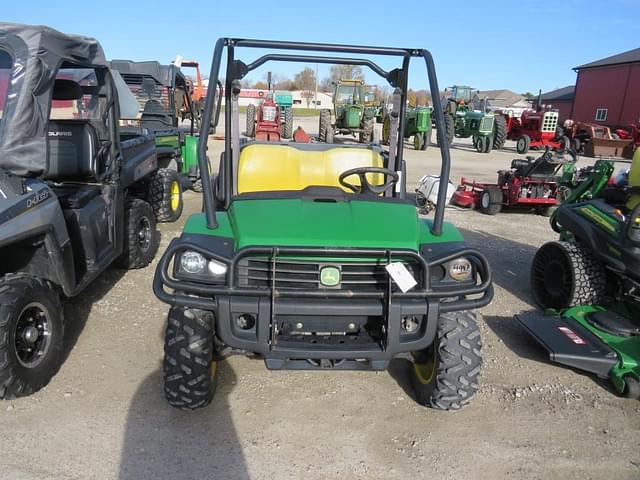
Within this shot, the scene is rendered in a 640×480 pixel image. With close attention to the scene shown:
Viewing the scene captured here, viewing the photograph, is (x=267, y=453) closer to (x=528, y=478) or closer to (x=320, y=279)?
(x=320, y=279)

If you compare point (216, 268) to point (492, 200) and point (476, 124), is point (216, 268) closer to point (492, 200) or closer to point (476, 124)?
point (492, 200)

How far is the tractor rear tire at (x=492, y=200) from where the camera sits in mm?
8023

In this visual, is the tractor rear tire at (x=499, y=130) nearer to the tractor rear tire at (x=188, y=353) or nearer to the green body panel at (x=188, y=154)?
the green body panel at (x=188, y=154)

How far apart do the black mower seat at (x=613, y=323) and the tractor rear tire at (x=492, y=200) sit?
460cm

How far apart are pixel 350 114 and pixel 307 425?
52.7ft

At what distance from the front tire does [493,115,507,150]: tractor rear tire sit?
17808mm

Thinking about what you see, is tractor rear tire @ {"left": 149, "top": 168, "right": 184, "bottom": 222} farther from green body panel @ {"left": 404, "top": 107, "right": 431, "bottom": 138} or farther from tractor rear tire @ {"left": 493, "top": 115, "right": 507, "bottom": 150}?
tractor rear tire @ {"left": 493, "top": 115, "right": 507, "bottom": 150}

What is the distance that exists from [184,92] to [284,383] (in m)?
6.81

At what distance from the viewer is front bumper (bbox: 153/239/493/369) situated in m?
2.39

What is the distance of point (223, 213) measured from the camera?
301 centimetres

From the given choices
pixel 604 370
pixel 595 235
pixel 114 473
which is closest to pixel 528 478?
pixel 604 370

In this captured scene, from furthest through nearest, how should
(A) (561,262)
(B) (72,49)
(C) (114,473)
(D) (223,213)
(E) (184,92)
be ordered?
1. (E) (184,92)
2. (A) (561,262)
3. (B) (72,49)
4. (D) (223,213)
5. (C) (114,473)

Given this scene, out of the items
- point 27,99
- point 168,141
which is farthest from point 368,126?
point 27,99

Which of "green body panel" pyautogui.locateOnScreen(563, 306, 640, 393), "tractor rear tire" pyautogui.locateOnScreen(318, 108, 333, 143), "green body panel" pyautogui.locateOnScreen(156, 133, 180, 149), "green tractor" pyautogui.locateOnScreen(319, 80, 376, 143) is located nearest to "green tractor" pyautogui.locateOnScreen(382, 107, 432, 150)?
"green tractor" pyautogui.locateOnScreen(319, 80, 376, 143)
